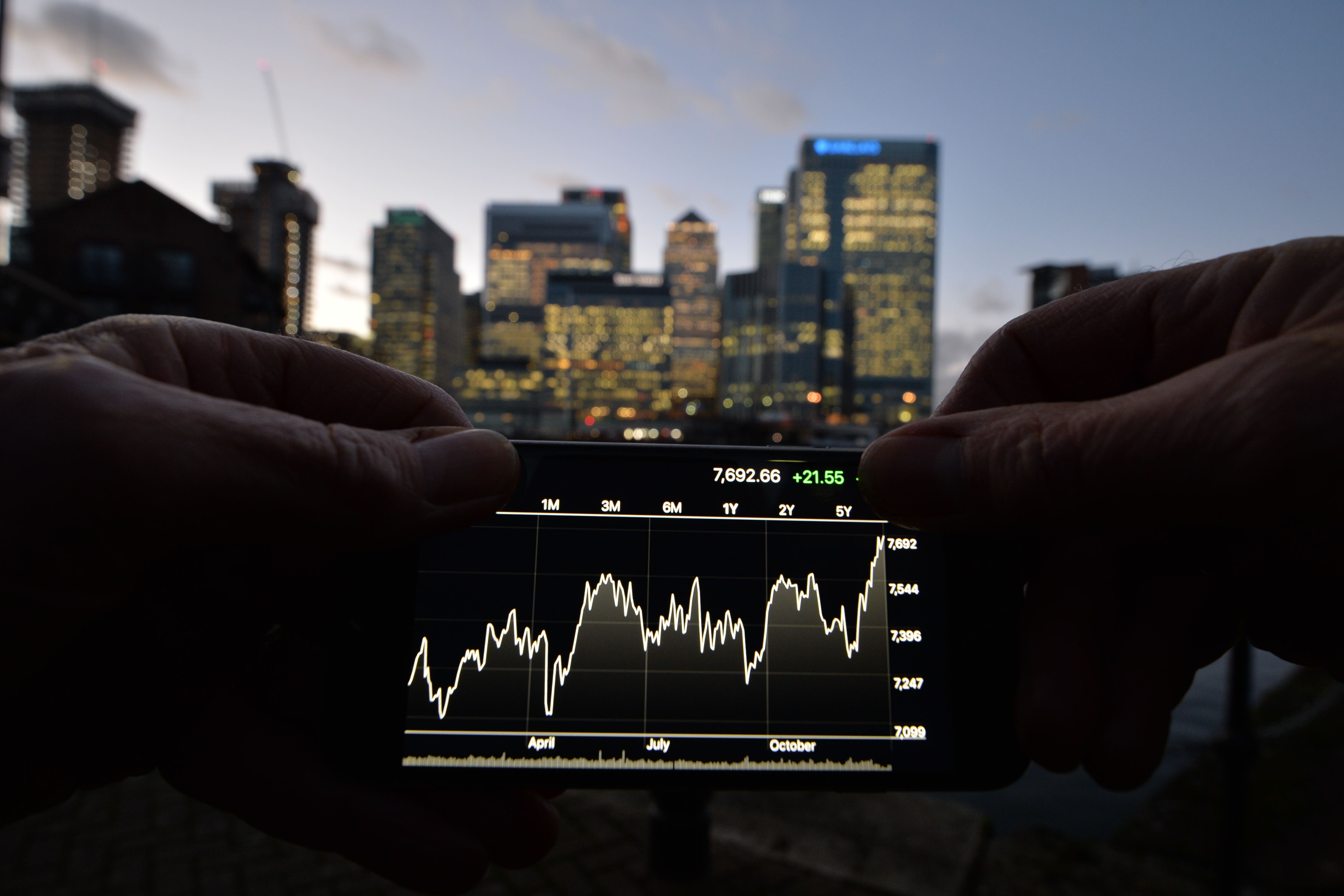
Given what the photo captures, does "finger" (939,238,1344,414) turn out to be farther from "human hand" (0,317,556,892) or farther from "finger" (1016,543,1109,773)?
"human hand" (0,317,556,892)

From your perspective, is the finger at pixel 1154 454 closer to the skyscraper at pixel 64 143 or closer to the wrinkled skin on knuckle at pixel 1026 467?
the wrinkled skin on knuckle at pixel 1026 467

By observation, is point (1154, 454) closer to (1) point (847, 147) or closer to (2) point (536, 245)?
(1) point (847, 147)

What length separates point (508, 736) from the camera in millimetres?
1742

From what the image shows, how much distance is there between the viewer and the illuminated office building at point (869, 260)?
136m

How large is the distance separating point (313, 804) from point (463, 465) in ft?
3.27

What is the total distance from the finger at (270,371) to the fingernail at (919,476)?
116 cm

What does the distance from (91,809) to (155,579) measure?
4579 millimetres

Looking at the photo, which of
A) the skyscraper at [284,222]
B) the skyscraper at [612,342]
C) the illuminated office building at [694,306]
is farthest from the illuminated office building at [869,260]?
the skyscraper at [284,222]

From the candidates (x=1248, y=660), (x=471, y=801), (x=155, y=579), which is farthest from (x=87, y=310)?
(x=1248, y=660)

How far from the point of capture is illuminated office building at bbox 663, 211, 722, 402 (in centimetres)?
15150

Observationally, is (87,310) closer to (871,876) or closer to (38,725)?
(38,725)

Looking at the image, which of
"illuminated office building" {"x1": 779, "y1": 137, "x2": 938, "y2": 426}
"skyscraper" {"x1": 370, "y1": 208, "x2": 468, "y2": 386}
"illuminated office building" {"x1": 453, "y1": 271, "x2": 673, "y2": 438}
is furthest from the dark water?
"skyscraper" {"x1": 370, "y1": 208, "x2": 468, "y2": 386}

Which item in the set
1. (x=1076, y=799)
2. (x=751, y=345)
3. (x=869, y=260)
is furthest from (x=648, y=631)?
(x=869, y=260)

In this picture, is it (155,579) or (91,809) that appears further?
(91,809)
